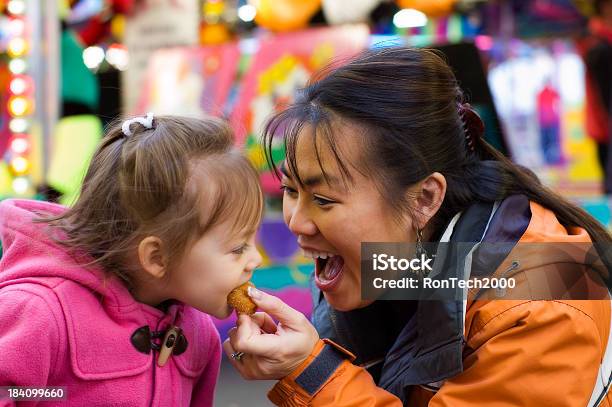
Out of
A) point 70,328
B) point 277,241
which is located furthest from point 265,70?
point 70,328

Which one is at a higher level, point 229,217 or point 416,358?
point 229,217

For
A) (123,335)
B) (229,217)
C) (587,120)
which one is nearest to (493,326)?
(229,217)

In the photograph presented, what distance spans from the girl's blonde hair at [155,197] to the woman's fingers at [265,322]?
7.5 inches

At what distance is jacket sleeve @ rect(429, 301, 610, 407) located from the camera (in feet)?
4.56

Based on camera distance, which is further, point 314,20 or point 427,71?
point 314,20

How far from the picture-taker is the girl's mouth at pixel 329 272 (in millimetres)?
1746

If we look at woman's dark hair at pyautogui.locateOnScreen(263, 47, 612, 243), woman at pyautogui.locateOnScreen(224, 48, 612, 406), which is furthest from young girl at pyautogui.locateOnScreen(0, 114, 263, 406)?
Result: woman's dark hair at pyautogui.locateOnScreen(263, 47, 612, 243)

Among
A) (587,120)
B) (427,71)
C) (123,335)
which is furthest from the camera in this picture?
(587,120)

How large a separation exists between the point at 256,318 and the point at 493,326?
0.49m

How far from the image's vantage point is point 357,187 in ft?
5.34

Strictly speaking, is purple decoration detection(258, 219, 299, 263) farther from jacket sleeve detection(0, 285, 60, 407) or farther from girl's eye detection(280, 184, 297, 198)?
jacket sleeve detection(0, 285, 60, 407)

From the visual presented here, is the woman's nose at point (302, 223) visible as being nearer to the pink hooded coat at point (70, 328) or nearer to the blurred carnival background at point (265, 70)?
the pink hooded coat at point (70, 328)

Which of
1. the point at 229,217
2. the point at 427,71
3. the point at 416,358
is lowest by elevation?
the point at 416,358

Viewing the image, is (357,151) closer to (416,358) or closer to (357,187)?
(357,187)
